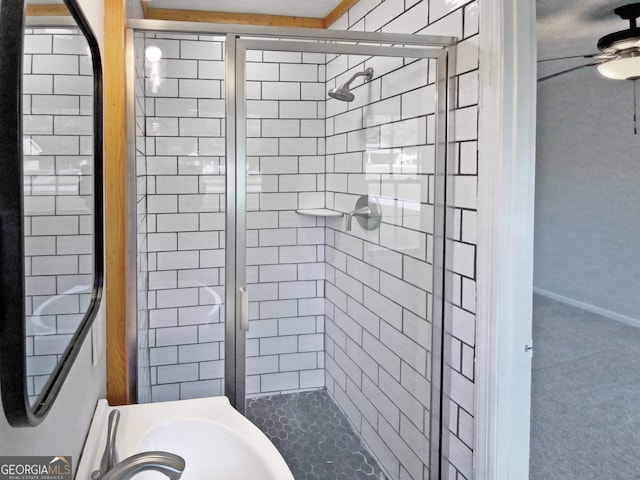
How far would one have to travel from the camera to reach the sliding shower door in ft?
5.72

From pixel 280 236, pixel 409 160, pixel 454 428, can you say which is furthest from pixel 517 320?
pixel 280 236

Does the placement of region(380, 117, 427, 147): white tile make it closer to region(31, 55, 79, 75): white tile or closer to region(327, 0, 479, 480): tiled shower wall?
region(327, 0, 479, 480): tiled shower wall

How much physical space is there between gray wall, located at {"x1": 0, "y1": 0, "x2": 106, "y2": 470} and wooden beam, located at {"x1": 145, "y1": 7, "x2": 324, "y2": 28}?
1.54 meters

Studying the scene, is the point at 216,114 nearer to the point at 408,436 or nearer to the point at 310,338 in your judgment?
the point at 310,338

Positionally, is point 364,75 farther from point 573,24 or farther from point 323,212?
point 573,24

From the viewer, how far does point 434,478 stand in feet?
5.81

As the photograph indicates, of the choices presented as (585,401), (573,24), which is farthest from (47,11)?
(573,24)

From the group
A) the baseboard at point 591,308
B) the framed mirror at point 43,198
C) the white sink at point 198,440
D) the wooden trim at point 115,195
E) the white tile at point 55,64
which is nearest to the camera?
the framed mirror at point 43,198

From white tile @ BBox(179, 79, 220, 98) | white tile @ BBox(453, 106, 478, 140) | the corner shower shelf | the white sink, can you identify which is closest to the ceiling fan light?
white tile @ BBox(453, 106, 478, 140)

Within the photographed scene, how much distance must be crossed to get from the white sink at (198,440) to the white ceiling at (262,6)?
2.18m

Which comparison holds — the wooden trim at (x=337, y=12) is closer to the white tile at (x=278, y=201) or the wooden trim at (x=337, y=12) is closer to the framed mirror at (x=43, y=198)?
the white tile at (x=278, y=201)

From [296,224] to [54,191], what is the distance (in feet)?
4.48

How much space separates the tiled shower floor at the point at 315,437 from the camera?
78.0 inches

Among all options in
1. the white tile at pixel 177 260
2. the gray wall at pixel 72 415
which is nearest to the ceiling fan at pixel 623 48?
the white tile at pixel 177 260
